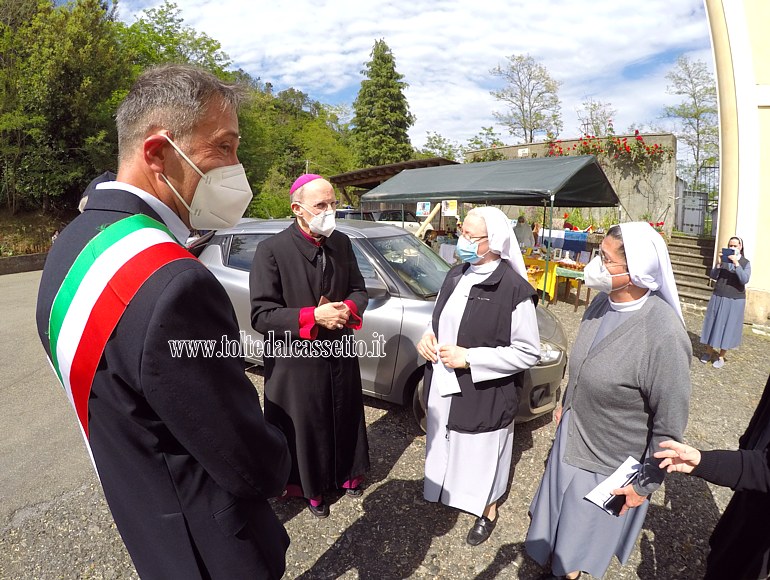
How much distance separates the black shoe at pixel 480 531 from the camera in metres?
2.78

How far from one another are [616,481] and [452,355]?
1.00 metres

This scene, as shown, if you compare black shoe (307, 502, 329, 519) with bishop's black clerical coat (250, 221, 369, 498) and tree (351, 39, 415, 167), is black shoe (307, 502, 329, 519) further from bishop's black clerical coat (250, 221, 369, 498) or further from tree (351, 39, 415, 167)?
tree (351, 39, 415, 167)

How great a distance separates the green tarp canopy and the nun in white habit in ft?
19.6

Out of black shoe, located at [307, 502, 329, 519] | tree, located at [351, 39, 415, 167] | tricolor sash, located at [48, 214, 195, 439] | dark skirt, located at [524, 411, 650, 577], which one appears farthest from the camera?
tree, located at [351, 39, 415, 167]

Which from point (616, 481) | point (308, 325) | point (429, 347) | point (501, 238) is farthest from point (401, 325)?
point (616, 481)

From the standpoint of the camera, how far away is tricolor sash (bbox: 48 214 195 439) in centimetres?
94

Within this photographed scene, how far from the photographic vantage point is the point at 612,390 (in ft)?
6.72

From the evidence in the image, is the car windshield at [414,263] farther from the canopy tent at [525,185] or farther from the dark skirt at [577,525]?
the canopy tent at [525,185]

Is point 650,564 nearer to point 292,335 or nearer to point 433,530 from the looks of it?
point 433,530

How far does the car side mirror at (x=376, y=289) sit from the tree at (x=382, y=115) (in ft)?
116

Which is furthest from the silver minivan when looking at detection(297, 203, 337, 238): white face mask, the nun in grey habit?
the nun in grey habit

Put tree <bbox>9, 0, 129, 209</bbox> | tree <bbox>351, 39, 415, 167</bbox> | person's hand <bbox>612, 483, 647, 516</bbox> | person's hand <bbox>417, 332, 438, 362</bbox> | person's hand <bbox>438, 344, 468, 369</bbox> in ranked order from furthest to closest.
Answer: tree <bbox>351, 39, 415, 167</bbox> → tree <bbox>9, 0, 129, 209</bbox> → person's hand <bbox>417, 332, 438, 362</bbox> → person's hand <bbox>438, 344, 468, 369</bbox> → person's hand <bbox>612, 483, 647, 516</bbox>

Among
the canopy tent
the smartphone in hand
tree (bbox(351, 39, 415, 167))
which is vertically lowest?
the smartphone in hand

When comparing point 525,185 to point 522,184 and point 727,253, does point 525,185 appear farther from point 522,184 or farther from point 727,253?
point 727,253
